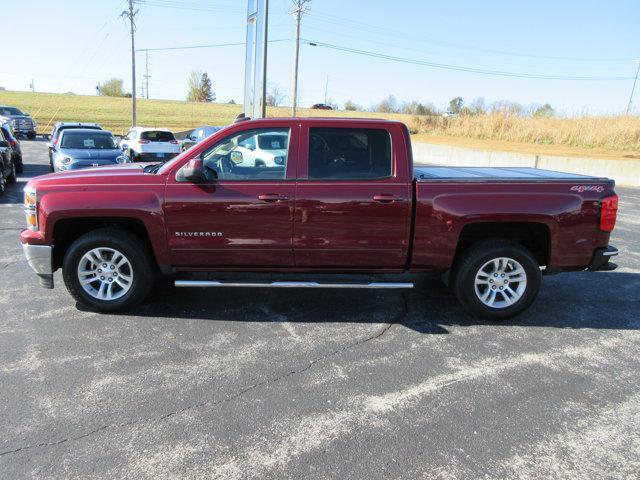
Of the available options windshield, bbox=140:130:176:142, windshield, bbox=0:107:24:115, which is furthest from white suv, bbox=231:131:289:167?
windshield, bbox=0:107:24:115

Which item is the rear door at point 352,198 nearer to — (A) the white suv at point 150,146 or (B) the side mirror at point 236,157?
(B) the side mirror at point 236,157

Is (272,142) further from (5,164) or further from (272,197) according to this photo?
(5,164)

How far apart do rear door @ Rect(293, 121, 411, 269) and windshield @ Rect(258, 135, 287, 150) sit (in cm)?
18

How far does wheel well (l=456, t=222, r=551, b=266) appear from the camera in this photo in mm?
5027

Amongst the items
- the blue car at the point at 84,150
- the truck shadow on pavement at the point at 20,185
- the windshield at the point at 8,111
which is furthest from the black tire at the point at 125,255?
the windshield at the point at 8,111

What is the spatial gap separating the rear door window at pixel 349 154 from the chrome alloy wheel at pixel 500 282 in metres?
1.40

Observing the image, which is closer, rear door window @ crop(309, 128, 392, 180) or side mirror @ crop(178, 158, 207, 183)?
side mirror @ crop(178, 158, 207, 183)

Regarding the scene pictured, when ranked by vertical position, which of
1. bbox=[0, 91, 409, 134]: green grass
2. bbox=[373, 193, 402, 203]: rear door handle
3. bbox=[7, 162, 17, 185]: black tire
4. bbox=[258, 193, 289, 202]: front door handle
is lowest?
bbox=[7, 162, 17, 185]: black tire

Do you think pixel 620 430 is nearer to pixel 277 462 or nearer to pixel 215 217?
pixel 277 462

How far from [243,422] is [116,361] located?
1.39 meters

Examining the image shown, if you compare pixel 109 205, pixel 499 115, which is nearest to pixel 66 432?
pixel 109 205

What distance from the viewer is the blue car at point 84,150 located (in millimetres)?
13039

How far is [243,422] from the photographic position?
323cm

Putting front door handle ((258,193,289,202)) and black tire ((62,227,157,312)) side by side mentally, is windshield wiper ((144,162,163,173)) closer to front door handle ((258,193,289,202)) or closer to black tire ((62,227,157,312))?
black tire ((62,227,157,312))
